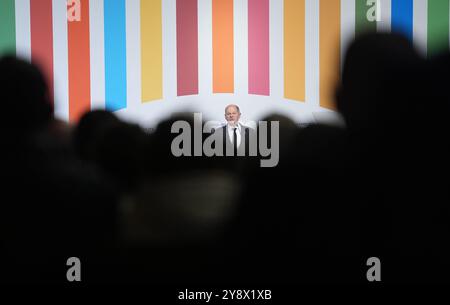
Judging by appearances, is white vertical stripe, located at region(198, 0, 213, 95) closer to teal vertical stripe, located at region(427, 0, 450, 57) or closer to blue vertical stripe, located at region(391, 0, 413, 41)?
blue vertical stripe, located at region(391, 0, 413, 41)

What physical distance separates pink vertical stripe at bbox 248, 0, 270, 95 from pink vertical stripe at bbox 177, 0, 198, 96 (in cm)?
20

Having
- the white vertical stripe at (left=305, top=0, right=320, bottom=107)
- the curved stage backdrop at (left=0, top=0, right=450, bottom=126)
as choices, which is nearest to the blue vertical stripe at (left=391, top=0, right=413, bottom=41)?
the curved stage backdrop at (left=0, top=0, right=450, bottom=126)

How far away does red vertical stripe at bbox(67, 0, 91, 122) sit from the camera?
1500 millimetres

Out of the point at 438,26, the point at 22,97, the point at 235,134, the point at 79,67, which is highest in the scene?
the point at 438,26

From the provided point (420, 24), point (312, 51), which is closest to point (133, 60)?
point (312, 51)

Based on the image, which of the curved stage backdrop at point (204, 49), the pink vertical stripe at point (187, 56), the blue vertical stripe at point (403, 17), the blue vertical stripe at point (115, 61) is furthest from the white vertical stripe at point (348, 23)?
the blue vertical stripe at point (115, 61)

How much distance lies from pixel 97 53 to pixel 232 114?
547 millimetres

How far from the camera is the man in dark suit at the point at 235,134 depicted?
4.83ft

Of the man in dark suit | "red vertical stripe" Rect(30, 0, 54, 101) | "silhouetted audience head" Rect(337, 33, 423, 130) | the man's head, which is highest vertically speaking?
"red vertical stripe" Rect(30, 0, 54, 101)

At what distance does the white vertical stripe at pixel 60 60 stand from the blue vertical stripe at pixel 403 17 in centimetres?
121

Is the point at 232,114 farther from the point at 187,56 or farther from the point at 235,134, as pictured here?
the point at 187,56

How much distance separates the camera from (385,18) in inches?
59.2
